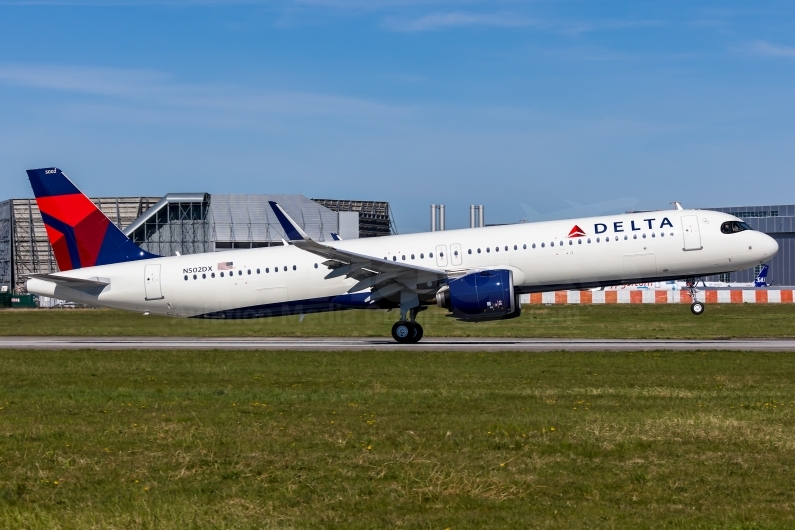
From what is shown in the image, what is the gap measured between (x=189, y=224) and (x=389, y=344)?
6642 centimetres

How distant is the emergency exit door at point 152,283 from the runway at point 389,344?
6.16 ft

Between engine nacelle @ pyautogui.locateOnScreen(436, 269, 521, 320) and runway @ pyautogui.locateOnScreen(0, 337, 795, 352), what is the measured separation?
3.99 feet

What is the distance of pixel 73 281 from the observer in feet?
115

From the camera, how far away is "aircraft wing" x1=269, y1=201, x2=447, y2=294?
1251 inches

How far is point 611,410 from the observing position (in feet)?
53.9

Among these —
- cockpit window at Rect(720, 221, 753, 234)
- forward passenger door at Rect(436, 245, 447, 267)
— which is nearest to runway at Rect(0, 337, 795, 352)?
forward passenger door at Rect(436, 245, 447, 267)

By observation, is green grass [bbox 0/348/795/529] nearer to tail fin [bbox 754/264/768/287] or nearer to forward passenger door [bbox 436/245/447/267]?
forward passenger door [bbox 436/245/447/267]

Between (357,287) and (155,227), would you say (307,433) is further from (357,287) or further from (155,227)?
(155,227)

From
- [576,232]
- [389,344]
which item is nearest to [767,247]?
[576,232]

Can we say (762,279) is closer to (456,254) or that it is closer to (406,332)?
(456,254)

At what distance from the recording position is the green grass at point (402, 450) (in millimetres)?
9562

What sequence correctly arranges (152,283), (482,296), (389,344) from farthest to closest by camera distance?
1. (152,283)
2. (389,344)
3. (482,296)

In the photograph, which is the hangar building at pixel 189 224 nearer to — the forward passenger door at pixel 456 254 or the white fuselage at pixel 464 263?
the white fuselage at pixel 464 263


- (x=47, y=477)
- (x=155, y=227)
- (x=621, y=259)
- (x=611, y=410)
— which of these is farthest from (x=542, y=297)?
(x=47, y=477)
